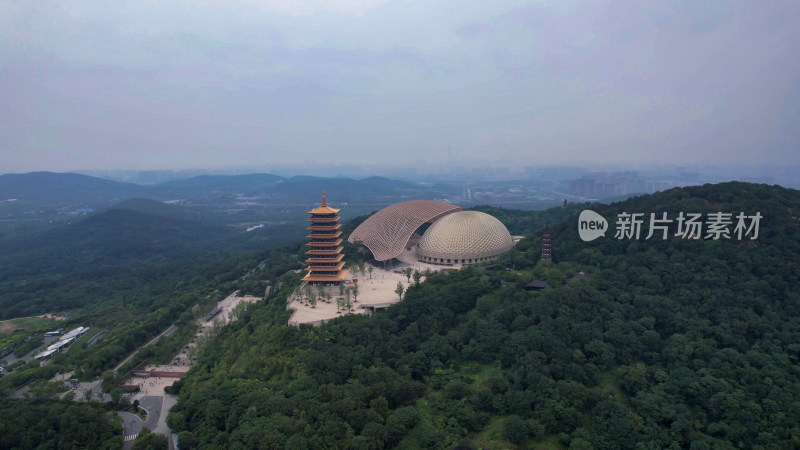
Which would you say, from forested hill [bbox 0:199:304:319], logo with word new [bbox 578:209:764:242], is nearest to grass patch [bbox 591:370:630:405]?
logo with word new [bbox 578:209:764:242]

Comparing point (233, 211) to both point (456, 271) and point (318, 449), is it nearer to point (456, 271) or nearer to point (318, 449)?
point (456, 271)

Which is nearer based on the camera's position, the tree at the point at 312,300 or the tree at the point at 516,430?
the tree at the point at 516,430

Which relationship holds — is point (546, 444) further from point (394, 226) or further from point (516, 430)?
point (394, 226)

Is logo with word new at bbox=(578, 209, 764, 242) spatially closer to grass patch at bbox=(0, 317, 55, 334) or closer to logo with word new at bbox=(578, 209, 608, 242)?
logo with word new at bbox=(578, 209, 608, 242)

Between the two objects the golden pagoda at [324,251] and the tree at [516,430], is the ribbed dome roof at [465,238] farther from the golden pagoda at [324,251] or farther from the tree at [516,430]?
the tree at [516,430]

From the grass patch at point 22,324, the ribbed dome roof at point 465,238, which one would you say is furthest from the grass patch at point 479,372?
the grass patch at point 22,324

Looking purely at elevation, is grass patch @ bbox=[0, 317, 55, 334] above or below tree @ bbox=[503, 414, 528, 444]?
below
